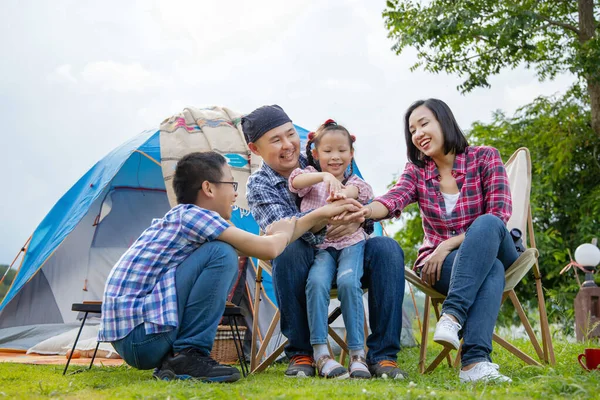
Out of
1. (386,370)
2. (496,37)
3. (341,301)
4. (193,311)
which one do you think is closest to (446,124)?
(341,301)

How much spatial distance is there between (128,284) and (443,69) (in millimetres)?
5358

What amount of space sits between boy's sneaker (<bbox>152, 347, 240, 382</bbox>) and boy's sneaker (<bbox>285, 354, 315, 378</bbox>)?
274 mm

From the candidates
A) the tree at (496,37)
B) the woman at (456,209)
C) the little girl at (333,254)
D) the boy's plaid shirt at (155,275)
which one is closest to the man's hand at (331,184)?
the little girl at (333,254)

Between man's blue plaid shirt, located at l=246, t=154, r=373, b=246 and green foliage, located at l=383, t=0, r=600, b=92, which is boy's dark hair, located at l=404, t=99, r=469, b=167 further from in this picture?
green foliage, located at l=383, t=0, r=600, b=92

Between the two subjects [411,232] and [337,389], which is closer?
[337,389]

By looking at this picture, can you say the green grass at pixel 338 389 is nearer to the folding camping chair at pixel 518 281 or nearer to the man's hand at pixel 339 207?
the folding camping chair at pixel 518 281

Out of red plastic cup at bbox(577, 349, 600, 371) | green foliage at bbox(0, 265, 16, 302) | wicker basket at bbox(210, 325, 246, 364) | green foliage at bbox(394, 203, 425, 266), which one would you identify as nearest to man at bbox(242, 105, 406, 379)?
red plastic cup at bbox(577, 349, 600, 371)

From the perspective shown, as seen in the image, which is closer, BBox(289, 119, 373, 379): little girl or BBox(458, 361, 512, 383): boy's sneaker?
BBox(458, 361, 512, 383): boy's sneaker

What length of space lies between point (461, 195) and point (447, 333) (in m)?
0.68

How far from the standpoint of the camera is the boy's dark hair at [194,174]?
7.02 ft

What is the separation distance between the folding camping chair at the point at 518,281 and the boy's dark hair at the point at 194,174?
0.80 m

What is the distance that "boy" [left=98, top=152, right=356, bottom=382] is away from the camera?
1.89 m

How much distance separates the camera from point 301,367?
2135 mm

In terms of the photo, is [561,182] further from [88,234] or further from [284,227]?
[284,227]
